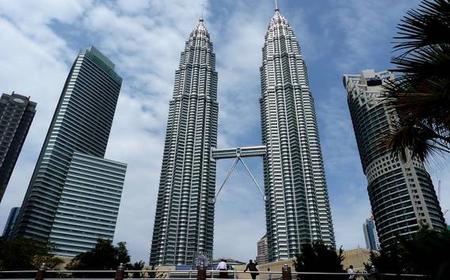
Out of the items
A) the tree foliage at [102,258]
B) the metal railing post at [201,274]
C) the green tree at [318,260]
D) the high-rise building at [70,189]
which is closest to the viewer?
the metal railing post at [201,274]

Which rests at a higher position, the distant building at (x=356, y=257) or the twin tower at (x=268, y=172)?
the twin tower at (x=268, y=172)

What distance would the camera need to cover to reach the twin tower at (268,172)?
155000mm

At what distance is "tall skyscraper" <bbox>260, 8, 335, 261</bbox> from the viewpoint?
153250mm

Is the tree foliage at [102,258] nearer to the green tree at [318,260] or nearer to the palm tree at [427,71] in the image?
the green tree at [318,260]

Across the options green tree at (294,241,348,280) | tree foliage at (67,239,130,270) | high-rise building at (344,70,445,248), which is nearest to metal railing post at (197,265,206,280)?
green tree at (294,241,348,280)

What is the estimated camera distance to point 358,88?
164 m

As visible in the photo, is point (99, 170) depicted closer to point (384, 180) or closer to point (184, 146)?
point (184, 146)

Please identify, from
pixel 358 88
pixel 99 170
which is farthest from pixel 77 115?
pixel 358 88

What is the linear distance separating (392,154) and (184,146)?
166 metres

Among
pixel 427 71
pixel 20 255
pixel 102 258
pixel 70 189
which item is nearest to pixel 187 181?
pixel 70 189

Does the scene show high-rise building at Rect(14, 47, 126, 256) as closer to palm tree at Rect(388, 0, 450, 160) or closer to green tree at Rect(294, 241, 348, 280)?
green tree at Rect(294, 241, 348, 280)

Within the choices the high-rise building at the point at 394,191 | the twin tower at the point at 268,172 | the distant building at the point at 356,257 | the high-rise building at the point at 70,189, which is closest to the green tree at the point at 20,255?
the distant building at the point at 356,257

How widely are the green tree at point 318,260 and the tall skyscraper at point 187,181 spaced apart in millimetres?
127764

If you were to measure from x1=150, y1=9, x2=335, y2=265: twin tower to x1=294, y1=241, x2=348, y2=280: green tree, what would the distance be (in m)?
128
